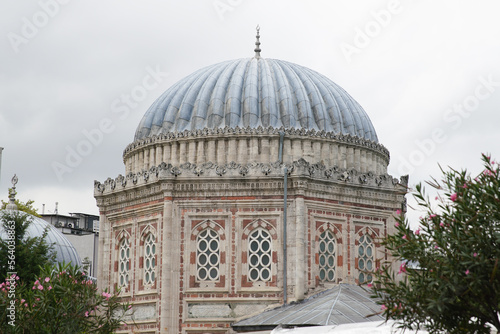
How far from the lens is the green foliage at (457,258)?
557 inches

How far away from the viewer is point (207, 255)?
28.9 metres

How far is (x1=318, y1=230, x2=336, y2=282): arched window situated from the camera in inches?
1144

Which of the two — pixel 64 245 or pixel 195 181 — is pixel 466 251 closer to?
pixel 195 181

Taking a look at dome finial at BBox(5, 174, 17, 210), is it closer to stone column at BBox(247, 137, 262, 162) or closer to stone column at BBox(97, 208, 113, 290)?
stone column at BBox(97, 208, 113, 290)

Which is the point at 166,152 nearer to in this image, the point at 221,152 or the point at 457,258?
the point at 221,152

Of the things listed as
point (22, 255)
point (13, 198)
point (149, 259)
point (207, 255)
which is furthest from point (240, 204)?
point (13, 198)

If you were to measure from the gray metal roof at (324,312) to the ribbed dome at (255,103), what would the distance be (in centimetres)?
703

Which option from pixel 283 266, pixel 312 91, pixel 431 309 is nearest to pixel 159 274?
pixel 283 266

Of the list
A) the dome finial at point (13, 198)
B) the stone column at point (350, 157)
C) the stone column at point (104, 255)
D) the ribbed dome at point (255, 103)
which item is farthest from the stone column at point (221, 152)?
the dome finial at point (13, 198)

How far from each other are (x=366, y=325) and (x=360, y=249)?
7.68 meters

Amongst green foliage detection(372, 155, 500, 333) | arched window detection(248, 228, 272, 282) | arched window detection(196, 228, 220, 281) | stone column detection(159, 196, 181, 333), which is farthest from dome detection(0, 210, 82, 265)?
green foliage detection(372, 155, 500, 333)

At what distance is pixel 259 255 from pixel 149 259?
4275mm

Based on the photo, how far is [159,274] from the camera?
2872 cm

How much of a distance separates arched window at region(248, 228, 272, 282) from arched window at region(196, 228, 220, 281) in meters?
1.21
